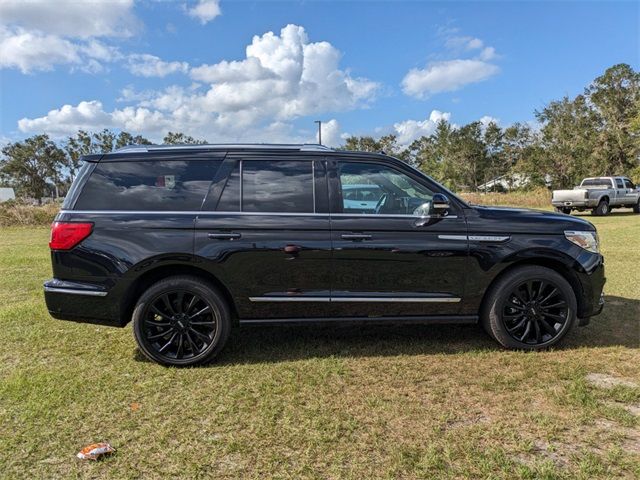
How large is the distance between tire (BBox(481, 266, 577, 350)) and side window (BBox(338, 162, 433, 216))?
1.02m

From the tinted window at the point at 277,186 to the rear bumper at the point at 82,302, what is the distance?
1408 mm

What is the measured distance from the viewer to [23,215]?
21469 millimetres

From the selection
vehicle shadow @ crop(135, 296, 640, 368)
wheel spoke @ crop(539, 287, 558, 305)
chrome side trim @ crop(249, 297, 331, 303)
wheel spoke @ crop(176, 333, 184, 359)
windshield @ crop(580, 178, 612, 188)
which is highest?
windshield @ crop(580, 178, 612, 188)

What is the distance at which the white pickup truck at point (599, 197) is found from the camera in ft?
70.9

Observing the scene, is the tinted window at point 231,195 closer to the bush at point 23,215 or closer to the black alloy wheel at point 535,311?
the black alloy wheel at point 535,311

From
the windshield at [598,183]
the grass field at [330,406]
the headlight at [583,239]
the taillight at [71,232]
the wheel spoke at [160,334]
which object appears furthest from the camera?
the windshield at [598,183]

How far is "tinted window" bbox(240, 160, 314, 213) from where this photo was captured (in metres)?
3.96

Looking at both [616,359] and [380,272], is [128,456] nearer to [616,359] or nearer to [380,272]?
[380,272]

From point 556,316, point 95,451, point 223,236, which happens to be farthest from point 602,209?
point 95,451

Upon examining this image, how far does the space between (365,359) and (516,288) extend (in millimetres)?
1479

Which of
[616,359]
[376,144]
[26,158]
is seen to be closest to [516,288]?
[616,359]

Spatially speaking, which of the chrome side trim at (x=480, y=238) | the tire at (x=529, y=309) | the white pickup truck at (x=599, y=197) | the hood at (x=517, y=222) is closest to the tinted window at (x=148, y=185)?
the chrome side trim at (x=480, y=238)

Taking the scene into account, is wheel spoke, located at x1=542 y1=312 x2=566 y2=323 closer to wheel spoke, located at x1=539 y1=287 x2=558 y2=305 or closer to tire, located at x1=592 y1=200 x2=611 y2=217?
wheel spoke, located at x1=539 y1=287 x2=558 y2=305

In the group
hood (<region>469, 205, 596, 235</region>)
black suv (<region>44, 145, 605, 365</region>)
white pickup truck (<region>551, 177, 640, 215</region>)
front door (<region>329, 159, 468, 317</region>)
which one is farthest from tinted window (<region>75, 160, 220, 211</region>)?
white pickup truck (<region>551, 177, 640, 215</region>)
